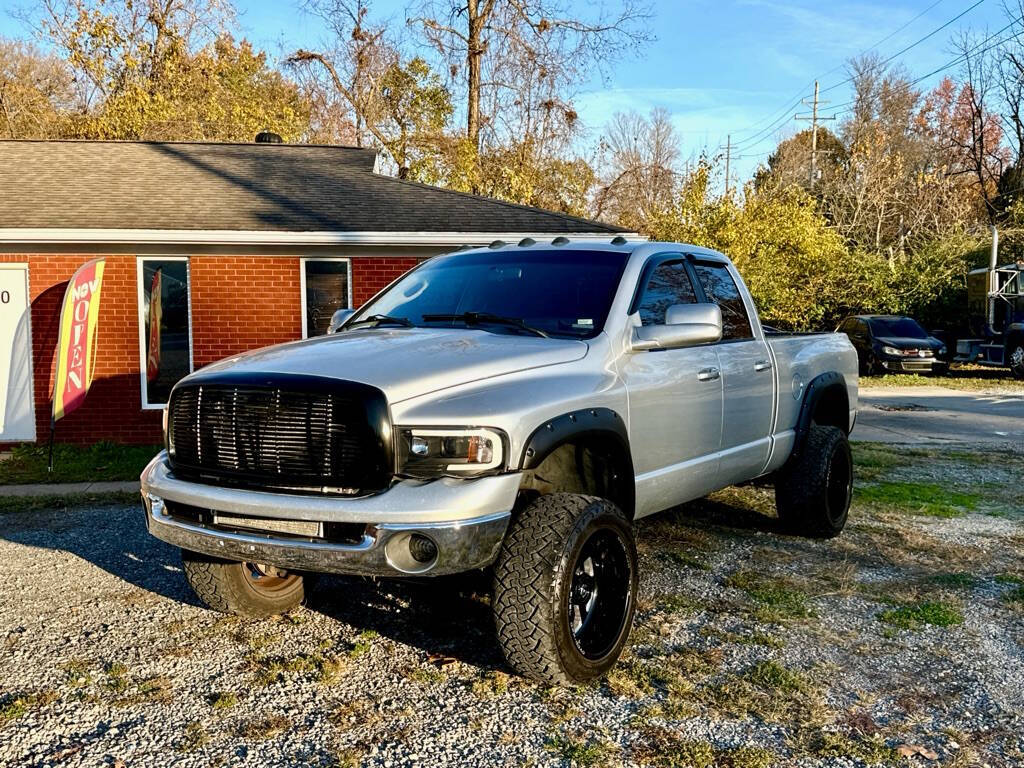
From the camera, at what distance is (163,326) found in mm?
11750

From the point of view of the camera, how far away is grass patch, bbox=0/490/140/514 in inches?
309

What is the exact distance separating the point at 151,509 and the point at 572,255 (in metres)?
2.56

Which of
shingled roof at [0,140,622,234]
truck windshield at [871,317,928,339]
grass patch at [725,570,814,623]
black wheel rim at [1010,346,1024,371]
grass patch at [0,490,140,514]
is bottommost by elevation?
grass patch at [0,490,140,514]

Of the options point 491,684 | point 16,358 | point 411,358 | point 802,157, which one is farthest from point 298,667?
point 802,157

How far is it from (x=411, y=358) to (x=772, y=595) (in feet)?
8.41

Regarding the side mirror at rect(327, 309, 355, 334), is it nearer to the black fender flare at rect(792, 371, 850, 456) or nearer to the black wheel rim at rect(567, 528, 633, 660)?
the black wheel rim at rect(567, 528, 633, 660)

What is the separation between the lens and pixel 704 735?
3400 mm

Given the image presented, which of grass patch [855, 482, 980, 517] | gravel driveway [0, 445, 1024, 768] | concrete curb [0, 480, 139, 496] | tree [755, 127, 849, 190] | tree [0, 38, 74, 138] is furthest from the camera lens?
tree [755, 127, 849, 190]

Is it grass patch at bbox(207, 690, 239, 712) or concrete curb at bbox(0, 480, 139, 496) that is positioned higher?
grass patch at bbox(207, 690, 239, 712)

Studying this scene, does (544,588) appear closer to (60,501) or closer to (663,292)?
(663,292)

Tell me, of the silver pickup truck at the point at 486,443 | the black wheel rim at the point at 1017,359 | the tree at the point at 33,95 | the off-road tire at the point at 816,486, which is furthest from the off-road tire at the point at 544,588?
the tree at the point at 33,95

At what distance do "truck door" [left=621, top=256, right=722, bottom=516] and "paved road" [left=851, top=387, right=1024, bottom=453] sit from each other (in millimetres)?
7368

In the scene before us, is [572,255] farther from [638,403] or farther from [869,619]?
[869,619]

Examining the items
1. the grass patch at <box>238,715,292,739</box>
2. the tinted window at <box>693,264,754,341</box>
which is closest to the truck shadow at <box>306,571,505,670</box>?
the grass patch at <box>238,715,292,739</box>
